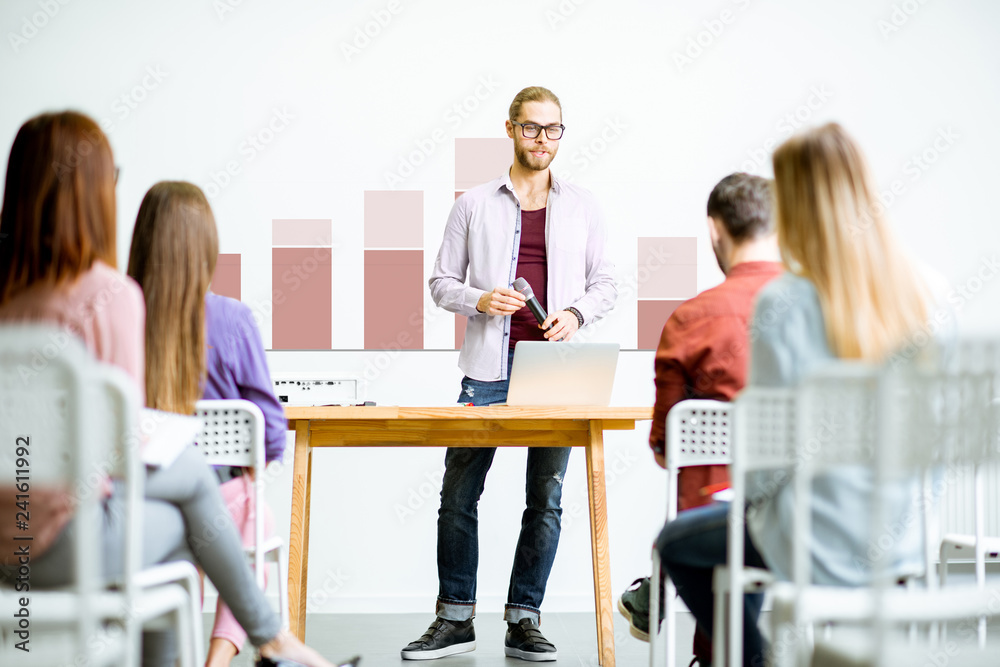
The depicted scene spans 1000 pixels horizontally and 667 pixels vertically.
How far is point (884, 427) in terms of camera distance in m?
1.12

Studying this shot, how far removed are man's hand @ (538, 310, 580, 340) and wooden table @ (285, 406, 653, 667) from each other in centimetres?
25

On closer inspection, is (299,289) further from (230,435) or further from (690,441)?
(690,441)

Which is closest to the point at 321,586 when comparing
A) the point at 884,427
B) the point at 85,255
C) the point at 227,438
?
the point at 227,438

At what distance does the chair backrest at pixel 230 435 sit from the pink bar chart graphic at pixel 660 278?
2.32 metres

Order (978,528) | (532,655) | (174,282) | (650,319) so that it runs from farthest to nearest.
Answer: (650,319)
(532,655)
(978,528)
(174,282)

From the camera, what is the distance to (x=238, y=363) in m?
2.02

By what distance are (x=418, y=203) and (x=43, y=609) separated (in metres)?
2.84

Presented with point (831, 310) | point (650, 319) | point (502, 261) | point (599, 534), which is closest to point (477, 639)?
point (599, 534)

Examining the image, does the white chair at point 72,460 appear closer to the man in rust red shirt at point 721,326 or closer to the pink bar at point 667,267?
the man in rust red shirt at point 721,326

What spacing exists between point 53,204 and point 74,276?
116mm

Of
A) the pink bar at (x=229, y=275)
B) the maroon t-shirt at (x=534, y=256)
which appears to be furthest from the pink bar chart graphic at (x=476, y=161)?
the pink bar at (x=229, y=275)

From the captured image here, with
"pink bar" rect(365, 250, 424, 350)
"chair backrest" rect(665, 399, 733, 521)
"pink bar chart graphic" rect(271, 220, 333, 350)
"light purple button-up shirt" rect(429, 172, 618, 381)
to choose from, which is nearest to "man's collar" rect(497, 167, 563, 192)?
"light purple button-up shirt" rect(429, 172, 618, 381)

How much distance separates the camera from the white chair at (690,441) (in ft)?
5.98

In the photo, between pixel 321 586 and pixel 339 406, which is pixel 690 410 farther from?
pixel 321 586
